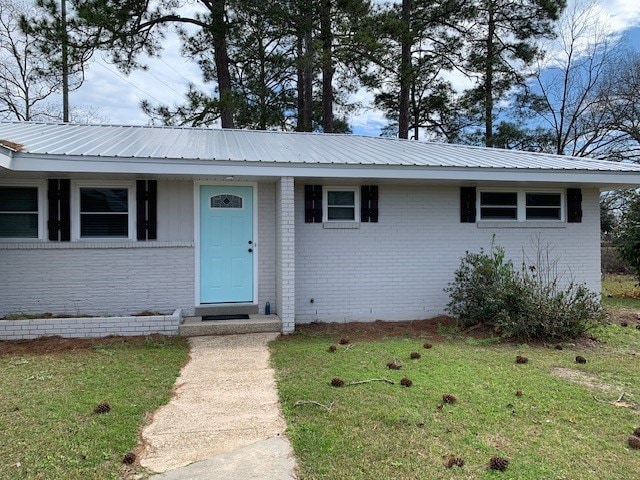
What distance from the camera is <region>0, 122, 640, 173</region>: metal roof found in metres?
6.68

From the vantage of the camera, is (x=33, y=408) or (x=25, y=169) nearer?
(x=33, y=408)

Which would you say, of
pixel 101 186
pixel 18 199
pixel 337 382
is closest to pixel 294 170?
pixel 101 186

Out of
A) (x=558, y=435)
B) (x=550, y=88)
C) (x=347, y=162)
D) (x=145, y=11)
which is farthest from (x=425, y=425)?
(x=550, y=88)

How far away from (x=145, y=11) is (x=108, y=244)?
9.72 metres

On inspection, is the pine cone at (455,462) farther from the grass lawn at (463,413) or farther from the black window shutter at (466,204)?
the black window shutter at (466,204)

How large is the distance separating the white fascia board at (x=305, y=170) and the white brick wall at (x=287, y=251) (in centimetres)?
30

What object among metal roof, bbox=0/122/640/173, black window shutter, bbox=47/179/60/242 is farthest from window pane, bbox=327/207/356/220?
black window shutter, bbox=47/179/60/242

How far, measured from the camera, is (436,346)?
620cm

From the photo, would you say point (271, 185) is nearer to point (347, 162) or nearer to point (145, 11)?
point (347, 162)

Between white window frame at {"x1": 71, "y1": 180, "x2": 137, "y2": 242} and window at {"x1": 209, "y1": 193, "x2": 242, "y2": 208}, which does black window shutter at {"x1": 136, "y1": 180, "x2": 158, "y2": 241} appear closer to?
white window frame at {"x1": 71, "y1": 180, "x2": 137, "y2": 242}

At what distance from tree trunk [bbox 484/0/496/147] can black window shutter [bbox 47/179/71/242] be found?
15.2 meters

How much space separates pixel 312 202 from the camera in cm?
764

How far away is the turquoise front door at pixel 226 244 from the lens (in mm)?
7480

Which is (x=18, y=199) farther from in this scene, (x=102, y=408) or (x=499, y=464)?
(x=499, y=464)
